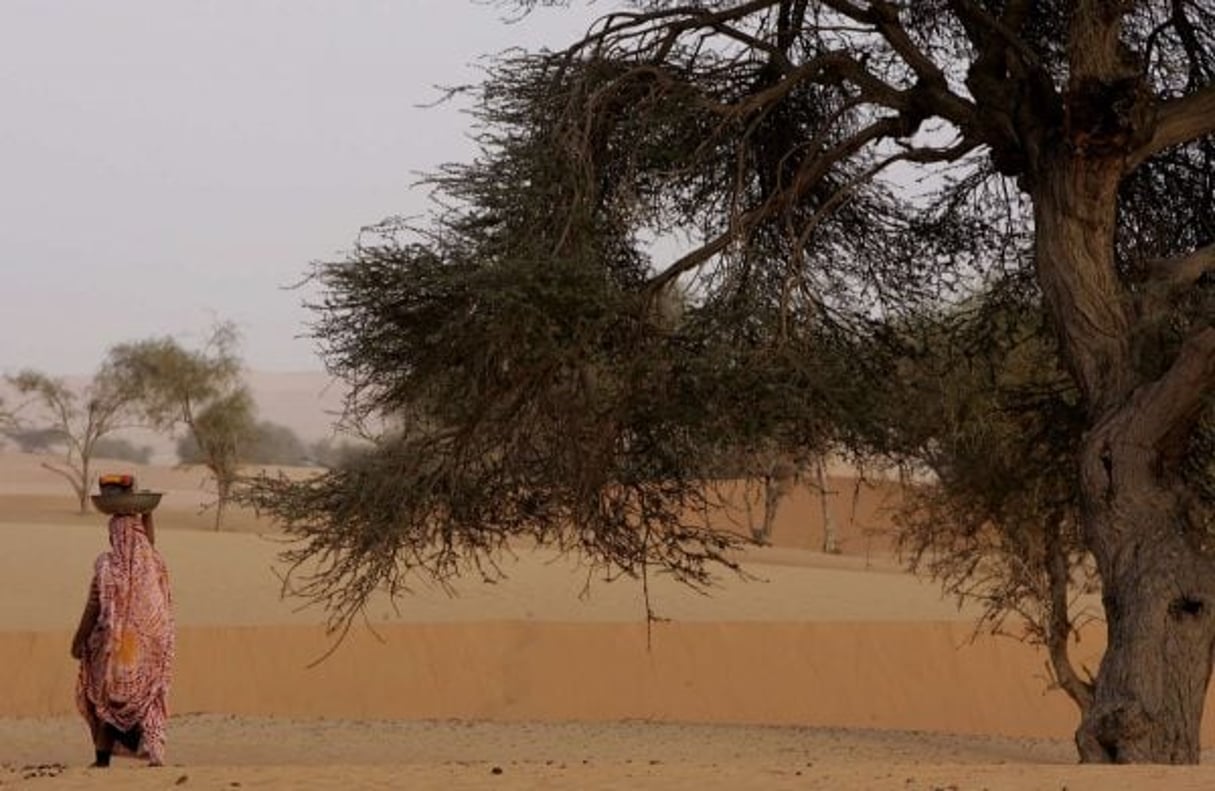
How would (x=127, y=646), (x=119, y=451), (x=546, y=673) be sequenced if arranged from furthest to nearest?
1. (x=119, y=451)
2. (x=546, y=673)
3. (x=127, y=646)

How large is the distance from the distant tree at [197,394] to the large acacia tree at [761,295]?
39752mm

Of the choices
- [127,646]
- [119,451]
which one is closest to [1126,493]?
[127,646]

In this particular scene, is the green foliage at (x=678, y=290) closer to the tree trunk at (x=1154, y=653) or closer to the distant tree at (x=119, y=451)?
the tree trunk at (x=1154, y=653)

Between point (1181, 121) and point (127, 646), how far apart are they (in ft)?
26.3

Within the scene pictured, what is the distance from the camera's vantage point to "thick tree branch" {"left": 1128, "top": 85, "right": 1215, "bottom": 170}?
528 inches

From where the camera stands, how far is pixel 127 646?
11969 mm

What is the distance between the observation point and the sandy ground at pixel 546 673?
20.7 meters

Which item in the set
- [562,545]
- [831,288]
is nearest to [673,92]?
[831,288]

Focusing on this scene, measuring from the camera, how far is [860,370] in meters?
14.7

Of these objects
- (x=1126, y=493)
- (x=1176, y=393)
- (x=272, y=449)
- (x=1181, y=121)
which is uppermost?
(x=272, y=449)

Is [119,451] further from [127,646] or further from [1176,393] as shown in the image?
[1176,393]

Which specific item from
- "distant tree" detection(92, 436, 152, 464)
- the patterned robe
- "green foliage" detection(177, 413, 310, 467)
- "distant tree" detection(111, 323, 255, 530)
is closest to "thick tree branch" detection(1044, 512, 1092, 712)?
the patterned robe

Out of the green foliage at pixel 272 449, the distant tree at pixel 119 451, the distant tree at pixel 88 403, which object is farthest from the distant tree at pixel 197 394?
the distant tree at pixel 119 451

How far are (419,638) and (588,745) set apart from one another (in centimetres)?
949
